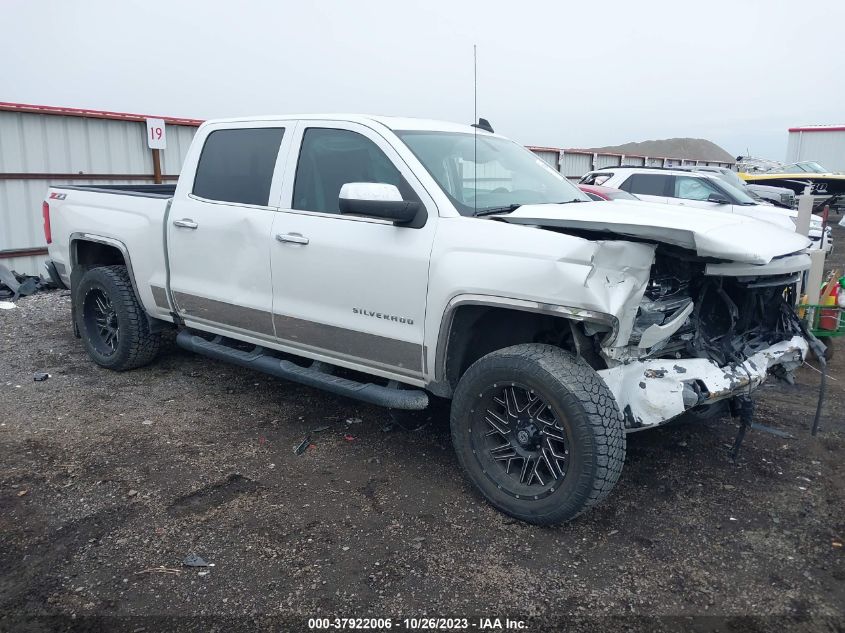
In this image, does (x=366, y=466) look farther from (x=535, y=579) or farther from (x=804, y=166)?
(x=804, y=166)

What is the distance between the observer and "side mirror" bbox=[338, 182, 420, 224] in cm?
360

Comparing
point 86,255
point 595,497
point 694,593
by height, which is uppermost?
point 86,255

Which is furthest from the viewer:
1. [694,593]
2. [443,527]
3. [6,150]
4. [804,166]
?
[804,166]

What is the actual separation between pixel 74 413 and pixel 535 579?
3.59 meters

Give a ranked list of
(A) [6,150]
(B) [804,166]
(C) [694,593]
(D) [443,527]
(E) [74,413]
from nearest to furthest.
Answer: (C) [694,593] < (D) [443,527] < (E) [74,413] < (A) [6,150] < (B) [804,166]

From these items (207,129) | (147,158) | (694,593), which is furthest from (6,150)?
(694,593)

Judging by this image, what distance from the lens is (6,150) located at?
9664 mm

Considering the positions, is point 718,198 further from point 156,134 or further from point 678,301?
point 156,134

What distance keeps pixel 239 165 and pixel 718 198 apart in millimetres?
9606

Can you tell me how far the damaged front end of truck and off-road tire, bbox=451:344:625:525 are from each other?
181 mm

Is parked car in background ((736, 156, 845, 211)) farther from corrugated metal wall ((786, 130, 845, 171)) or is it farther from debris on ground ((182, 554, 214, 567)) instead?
debris on ground ((182, 554, 214, 567))

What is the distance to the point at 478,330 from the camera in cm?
390

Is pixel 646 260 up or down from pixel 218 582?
up

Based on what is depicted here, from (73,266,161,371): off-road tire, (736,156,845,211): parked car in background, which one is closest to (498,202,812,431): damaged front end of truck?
(73,266,161,371): off-road tire
